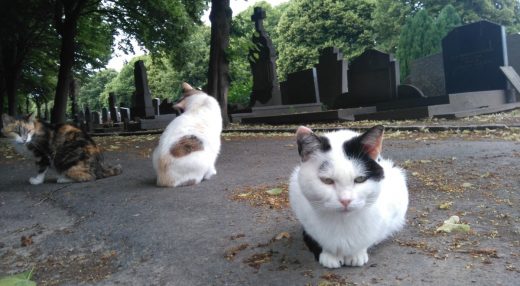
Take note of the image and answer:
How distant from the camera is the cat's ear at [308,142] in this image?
2.51m

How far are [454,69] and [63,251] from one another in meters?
18.1

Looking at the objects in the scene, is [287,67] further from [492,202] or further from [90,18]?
[492,202]

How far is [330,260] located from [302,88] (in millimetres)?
19168

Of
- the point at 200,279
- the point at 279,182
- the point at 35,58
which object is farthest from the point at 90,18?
the point at 200,279

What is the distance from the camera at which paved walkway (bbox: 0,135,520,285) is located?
2645mm

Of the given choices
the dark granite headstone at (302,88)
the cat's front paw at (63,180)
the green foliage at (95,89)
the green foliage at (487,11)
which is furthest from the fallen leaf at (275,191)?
the green foliage at (95,89)

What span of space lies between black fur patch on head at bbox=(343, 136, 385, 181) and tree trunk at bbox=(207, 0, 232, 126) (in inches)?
485

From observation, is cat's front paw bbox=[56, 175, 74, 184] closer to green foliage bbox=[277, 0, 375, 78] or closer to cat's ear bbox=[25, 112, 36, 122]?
cat's ear bbox=[25, 112, 36, 122]

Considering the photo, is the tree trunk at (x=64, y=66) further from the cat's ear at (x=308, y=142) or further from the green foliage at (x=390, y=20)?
the green foliage at (x=390, y=20)

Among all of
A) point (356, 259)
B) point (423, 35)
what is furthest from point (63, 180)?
point (423, 35)

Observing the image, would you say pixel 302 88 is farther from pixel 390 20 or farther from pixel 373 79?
pixel 390 20

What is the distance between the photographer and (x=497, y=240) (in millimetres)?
3002

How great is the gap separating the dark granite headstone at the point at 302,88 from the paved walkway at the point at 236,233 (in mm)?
14531

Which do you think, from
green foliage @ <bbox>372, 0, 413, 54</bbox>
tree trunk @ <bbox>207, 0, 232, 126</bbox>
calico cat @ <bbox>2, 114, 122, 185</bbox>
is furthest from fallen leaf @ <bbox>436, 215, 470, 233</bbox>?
green foliage @ <bbox>372, 0, 413, 54</bbox>
